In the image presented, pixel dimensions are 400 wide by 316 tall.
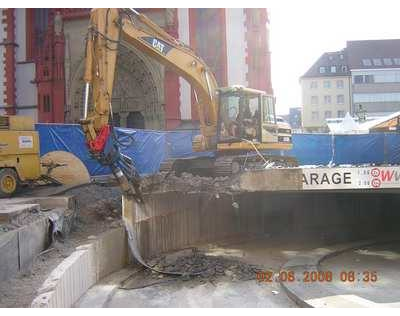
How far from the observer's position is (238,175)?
11172 millimetres

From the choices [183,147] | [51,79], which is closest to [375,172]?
[183,147]

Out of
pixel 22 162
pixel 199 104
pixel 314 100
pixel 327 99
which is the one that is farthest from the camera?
pixel 314 100

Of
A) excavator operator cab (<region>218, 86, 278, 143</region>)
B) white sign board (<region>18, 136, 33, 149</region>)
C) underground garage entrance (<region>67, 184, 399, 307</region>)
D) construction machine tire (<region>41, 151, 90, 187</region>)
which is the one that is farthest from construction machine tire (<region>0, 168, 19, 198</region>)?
excavator operator cab (<region>218, 86, 278, 143</region>)

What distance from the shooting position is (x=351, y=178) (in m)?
10.8

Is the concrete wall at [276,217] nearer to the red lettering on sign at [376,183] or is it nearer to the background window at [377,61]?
the red lettering on sign at [376,183]

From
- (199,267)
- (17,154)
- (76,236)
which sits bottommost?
(199,267)

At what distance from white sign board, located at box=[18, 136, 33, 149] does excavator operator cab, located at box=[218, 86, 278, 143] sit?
4.84m

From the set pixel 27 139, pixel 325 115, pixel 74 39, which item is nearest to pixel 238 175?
pixel 27 139

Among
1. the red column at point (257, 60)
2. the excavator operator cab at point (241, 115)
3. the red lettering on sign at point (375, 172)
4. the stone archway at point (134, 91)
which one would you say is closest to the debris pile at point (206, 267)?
the red lettering on sign at point (375, 172)

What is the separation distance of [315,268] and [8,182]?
724cm

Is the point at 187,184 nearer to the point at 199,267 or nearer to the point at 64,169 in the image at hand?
the point at 199,267

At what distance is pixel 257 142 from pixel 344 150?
7.40 m

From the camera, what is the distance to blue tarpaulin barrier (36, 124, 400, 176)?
49.2ft
